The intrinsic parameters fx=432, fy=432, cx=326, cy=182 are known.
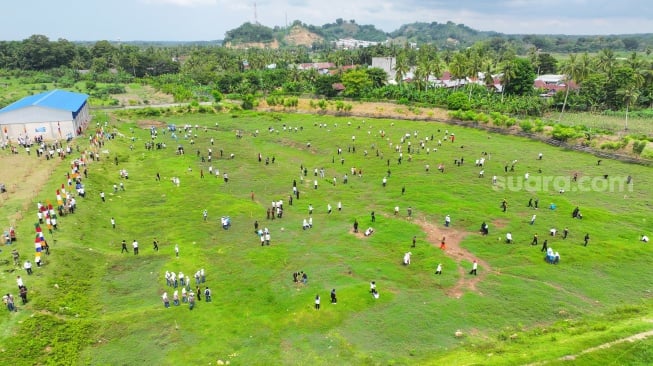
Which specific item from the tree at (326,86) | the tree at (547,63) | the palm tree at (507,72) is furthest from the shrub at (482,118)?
the tree at (547,63)

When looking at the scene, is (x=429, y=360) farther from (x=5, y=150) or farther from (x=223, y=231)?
(x=5, y=150)

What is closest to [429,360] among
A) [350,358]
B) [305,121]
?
[350,358]

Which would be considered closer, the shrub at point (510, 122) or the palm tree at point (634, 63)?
the shrub at point (510, 122)

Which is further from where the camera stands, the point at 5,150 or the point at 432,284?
the point at 5,150

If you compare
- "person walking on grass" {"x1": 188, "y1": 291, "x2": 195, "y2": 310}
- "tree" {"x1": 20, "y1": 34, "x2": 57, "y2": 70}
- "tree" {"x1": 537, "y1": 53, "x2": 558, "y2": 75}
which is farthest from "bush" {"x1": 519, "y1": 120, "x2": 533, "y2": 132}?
"tree" {"x1": 20, "y1": 34, "x2": 57, "y2": 70}

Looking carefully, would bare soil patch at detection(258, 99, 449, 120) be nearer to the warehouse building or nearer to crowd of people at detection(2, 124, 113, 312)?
the warehouse building

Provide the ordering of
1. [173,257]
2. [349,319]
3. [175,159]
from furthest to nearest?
[175,159], [173,257], [349,319]

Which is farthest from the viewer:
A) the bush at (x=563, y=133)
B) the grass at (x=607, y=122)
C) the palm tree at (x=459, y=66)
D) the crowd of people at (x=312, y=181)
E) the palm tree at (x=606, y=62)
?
the palm tree at (x=606, y=62)

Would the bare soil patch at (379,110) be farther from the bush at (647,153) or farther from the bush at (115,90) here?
the bush at (115,90)
